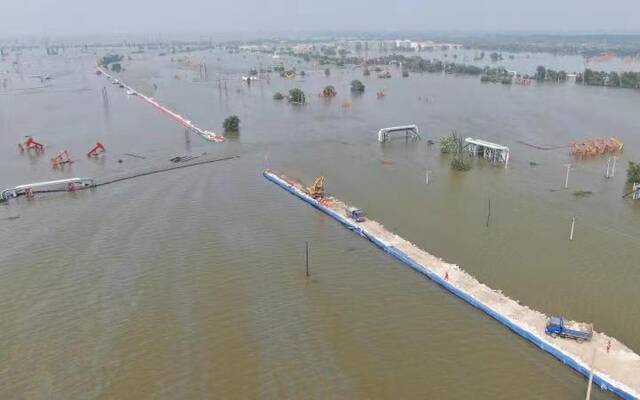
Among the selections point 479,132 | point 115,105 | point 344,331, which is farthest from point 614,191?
point 115,105

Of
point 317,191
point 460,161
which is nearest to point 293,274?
point 317,191

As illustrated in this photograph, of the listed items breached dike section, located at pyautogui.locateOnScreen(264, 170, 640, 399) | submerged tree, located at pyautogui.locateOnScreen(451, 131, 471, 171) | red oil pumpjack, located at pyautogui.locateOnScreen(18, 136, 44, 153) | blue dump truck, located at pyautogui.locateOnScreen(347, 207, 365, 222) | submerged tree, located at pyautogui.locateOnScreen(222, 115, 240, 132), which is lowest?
breached dike section, located at pyautogui.locateOnScreen(264, 170, 640, 399)

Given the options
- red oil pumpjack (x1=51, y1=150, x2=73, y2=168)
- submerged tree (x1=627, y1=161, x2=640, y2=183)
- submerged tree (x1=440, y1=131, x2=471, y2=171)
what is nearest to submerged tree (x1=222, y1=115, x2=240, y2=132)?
red oil pumpjack (x1=51, y1=150, x2=73, y2=168)

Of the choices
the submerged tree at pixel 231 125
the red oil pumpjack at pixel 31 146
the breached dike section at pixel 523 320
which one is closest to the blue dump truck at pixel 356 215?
the breached dike section at pixel 523 320

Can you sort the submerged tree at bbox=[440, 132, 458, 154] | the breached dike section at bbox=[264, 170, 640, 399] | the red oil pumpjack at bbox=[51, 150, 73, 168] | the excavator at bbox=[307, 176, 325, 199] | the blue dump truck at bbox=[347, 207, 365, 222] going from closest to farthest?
the breached dike section at bbox=[264, 170, 640, 399] < the blue dump truck at bbox=[347, 207, 365, 222] < the excavator at bbox=[307, 176, 325, 199] < the red oil pumpjack at bbox=[51, 150, 73, 168] < the submerged tree at bbox=[440, 132, 458, 154]

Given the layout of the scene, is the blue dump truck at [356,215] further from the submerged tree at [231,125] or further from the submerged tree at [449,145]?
the submerged tree at [231,125]

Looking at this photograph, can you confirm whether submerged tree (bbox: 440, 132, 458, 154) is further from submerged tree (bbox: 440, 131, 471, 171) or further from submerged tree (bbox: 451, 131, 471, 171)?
submerged tree (bbox: 451, 131, 471, 171)
